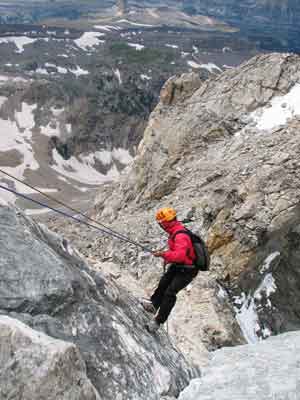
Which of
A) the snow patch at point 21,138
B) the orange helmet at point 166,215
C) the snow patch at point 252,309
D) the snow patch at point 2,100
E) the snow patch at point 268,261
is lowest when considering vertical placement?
the snow patch at point 21,138

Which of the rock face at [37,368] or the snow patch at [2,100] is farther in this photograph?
the snow patch at [2,100]

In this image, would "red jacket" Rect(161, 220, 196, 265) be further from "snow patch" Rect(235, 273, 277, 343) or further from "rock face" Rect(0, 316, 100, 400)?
"snow patch" Rect(235, 273, 277, 343)

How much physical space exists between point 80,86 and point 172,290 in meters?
170

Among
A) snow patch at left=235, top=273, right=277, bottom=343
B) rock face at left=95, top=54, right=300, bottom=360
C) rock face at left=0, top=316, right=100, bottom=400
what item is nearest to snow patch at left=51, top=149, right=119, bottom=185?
rock face at left=95, top=54, right=300, bottom=360

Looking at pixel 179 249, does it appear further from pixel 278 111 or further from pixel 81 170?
pixel 81 170

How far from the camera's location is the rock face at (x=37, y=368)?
7.96m

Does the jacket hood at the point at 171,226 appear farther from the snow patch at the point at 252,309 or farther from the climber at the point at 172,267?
the snow patch at the point at 252,309

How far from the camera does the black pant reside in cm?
1224

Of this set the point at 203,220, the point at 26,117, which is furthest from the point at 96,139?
the point at 203,220

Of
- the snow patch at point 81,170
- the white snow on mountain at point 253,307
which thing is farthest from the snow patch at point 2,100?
the white snow on mountain at point 253,307

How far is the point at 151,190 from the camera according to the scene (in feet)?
109

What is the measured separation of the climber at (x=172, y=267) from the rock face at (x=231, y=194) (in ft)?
9.77

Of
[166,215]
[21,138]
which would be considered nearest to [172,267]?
[166,215]

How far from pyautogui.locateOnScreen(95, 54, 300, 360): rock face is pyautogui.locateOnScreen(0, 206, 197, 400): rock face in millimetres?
4525
